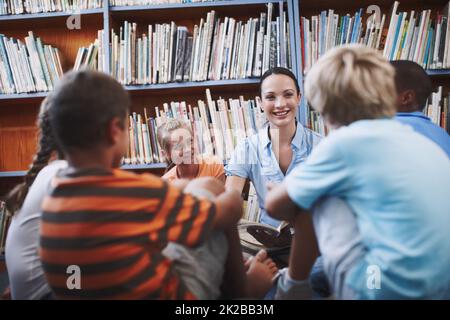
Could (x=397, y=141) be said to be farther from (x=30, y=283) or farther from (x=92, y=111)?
(x=30, y=283)

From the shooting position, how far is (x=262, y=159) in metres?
1.93

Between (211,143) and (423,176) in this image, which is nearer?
(423,176)

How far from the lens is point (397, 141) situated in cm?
79

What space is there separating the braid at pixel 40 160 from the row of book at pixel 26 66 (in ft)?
3.94

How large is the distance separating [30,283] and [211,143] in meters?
1.27

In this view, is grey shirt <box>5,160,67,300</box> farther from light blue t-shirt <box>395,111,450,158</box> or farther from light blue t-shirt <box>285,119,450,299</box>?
light blue t-shirt <box>395,111,450,158</box>

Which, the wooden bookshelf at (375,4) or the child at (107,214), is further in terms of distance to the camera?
the wooden bookshelf at (375,4)

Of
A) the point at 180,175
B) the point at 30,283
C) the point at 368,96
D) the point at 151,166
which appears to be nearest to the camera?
the point at 368,96

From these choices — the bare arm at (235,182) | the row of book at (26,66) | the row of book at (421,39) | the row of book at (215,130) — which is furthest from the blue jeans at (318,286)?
the row of book at (26,66)

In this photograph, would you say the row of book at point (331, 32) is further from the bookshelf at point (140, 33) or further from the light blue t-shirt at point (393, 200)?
the light blue t-shirt at point (393, 200)

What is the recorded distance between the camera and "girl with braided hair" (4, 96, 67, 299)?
1.00m

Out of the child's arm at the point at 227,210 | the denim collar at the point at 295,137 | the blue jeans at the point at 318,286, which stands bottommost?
the blue jeans at the point at 318,286

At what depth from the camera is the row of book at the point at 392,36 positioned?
201 cm
